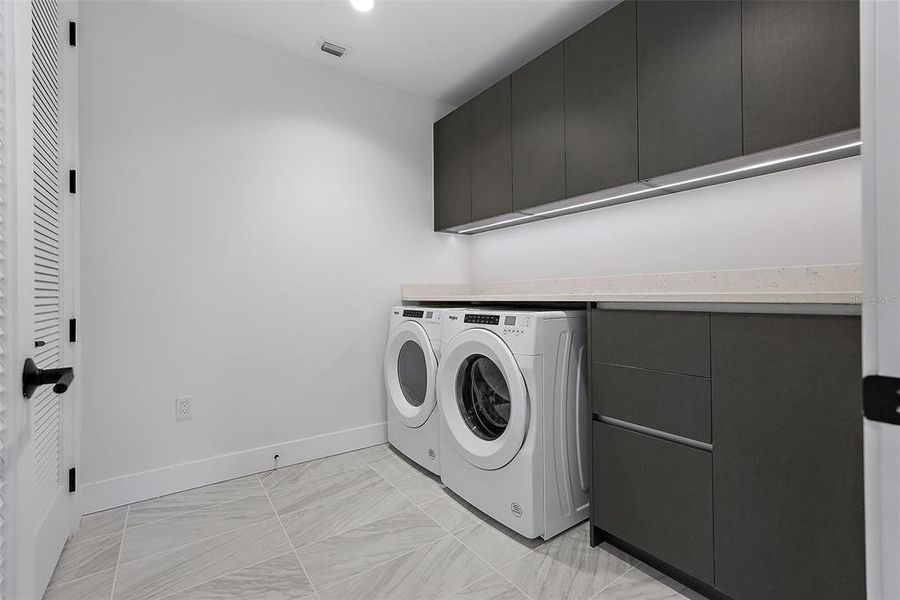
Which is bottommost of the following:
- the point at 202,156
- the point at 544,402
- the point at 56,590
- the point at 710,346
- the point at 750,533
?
the point at 56,590

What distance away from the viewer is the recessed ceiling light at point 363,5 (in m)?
1.94

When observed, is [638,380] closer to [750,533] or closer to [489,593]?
[750,533]

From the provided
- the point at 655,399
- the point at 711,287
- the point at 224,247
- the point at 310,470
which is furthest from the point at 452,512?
the point at 224,247

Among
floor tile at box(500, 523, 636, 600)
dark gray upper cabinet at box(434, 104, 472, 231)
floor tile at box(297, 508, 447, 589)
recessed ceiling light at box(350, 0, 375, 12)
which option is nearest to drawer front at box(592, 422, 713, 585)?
floor tile at box(500, 523, 636, 600)

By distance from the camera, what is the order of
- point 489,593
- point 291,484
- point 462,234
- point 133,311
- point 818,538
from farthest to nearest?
point 462,234 < point 291,484 < point 133,311 < point 489,593 < point 818,538

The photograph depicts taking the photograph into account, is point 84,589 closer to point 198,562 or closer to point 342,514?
point 198,562

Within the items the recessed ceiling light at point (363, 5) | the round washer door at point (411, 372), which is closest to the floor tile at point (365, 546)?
the round washer door at point (411, 372)

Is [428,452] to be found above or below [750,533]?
below

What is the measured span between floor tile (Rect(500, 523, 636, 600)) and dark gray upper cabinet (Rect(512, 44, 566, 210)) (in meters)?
1.59

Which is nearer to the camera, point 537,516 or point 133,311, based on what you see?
point 537,516

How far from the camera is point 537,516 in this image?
1569mm

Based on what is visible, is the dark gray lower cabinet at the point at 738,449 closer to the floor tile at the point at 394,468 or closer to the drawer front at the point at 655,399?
the drawer front at the point at 655,399

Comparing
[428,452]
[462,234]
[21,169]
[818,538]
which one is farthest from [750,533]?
[462,234]

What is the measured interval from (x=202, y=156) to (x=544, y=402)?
2.10 m
